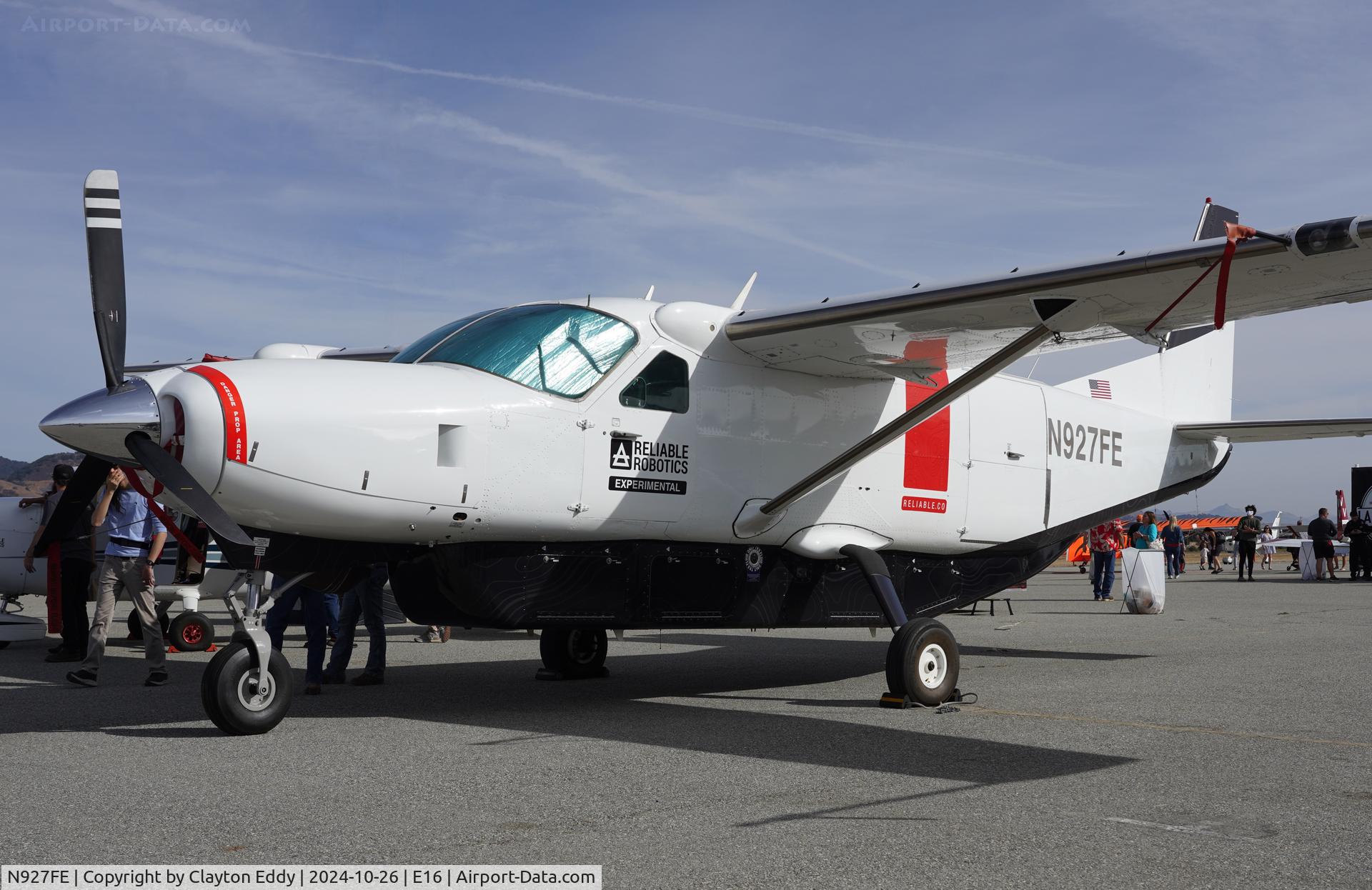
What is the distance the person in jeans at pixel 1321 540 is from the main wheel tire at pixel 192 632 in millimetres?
26583

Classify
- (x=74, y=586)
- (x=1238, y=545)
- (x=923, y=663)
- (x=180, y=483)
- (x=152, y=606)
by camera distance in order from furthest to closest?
1. (x=1238, y=545)
2. (x=74, y=586)
3. (x=152, y=606)
4. (x=923, y=663)
5. (x=180, y=483)

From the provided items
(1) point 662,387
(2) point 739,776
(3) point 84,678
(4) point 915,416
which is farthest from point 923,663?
(3) point 84,678

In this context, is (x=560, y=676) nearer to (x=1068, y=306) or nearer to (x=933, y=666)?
(x=933, y=666)

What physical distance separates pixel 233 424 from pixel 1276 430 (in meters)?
9.88

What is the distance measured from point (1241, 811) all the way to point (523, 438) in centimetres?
441

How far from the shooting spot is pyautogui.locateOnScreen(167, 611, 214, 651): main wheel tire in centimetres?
1230

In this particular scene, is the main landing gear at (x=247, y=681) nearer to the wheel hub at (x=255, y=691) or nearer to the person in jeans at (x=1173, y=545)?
the wheel hub at (x=255, y=691)

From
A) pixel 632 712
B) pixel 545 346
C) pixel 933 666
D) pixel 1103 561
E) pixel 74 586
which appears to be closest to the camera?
pixel 545 346

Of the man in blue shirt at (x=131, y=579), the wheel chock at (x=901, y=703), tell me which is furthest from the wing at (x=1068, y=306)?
the man in blue shirt at (x=131, y=579)

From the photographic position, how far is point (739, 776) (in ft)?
Result: 18.3

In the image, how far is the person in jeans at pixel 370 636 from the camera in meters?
9.39

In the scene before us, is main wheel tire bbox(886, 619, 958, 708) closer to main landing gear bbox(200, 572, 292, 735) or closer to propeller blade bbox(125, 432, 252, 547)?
main landing gear bbox(200, 572, 292, 735)

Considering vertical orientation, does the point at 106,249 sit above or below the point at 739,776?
above

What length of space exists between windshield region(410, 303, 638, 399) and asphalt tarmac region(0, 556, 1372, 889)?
223 centimetres
